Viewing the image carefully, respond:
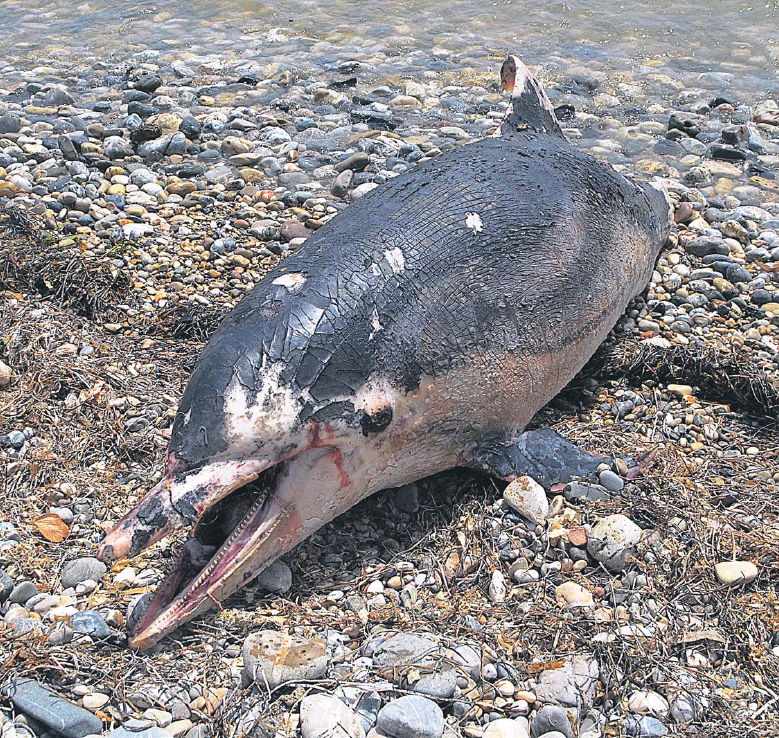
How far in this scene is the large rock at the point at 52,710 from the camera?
3.01 meters

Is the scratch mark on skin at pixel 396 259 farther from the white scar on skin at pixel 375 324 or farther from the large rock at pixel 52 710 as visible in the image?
the large rock at pixel 52 710

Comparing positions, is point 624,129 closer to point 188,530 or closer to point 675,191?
point 675,191

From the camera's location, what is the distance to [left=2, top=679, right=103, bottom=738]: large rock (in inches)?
118

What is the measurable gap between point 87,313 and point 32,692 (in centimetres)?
326

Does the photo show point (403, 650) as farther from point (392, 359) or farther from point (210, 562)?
point (392, 359)

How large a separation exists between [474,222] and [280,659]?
248cm

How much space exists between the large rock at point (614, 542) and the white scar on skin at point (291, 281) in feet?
5.79

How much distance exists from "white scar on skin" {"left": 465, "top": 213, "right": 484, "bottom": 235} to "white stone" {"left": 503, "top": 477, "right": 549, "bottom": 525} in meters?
1.32

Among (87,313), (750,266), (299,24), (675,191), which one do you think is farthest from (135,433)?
(299,24)

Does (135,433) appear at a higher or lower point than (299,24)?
lower

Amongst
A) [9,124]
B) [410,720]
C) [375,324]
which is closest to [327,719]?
[410,720]

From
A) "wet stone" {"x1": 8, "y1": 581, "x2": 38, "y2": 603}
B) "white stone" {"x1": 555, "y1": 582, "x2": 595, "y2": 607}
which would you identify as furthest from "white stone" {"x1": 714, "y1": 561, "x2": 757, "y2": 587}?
"wet stone" {"x1": 8, "y1": 581, "x2": 38, "y2": 603}

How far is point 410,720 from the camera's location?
3098 mm

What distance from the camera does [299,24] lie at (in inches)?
515
